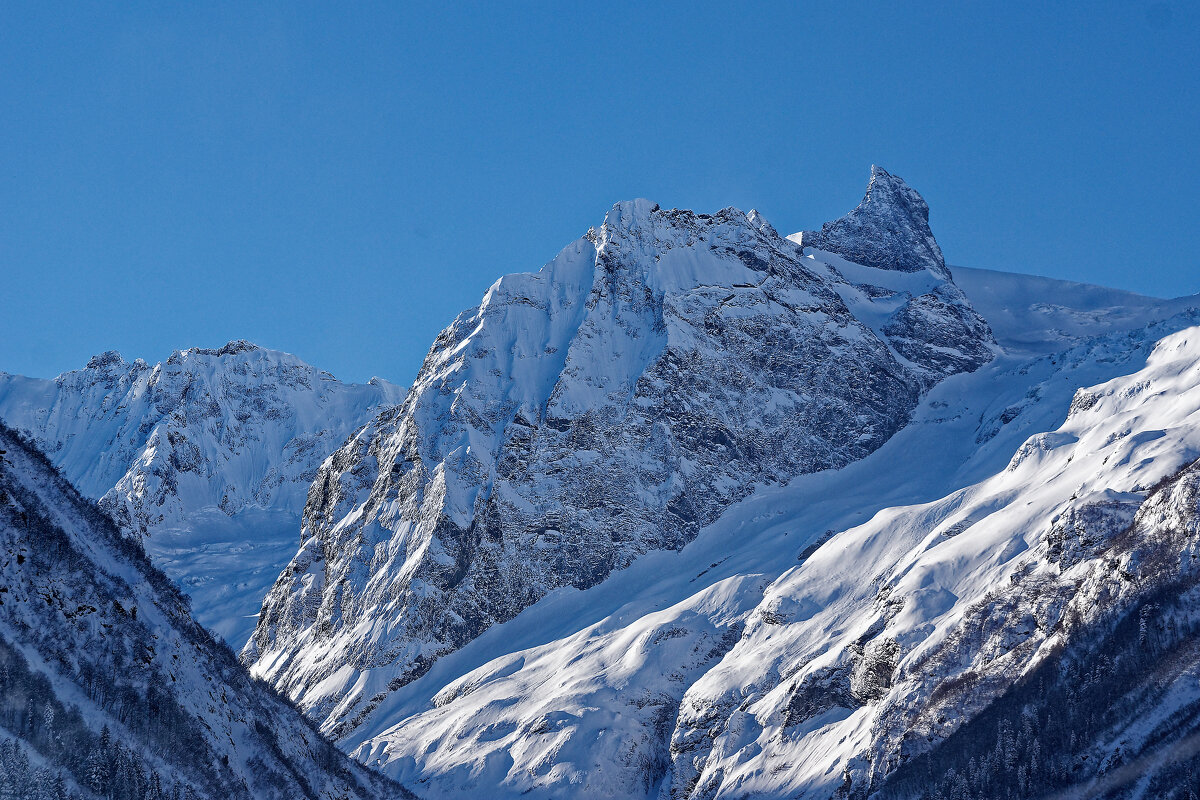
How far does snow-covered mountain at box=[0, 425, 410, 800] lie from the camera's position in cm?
6481

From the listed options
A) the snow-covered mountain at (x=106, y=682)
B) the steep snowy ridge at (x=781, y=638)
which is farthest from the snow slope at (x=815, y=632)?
the snow-covered mountain at (x=106, y=682)

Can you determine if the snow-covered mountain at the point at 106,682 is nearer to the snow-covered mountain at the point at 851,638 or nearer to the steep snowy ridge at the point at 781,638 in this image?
the steep snowy ridge at the point at 781,638

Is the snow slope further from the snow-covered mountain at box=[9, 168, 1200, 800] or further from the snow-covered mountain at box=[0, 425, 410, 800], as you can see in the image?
the snow-covered mountain at box=[0, 425, 410, 800]

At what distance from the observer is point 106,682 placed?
235 ft

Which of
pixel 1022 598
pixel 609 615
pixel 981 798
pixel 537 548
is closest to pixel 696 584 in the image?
pixel 609 615

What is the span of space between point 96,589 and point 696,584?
4316 inches

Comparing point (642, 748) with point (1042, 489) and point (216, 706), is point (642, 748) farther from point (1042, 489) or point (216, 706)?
point (216, 706)

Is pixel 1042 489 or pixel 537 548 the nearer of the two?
pixel 1042 489

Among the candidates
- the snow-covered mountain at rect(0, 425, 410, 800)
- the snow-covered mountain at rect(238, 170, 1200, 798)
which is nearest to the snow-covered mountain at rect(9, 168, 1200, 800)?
the snow-covered mountain at rect(238, 170, 1200, 798)

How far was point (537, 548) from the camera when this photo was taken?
7687 inches

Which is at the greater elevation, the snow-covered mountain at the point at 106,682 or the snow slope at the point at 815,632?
the snow-covered mountain at the point at 106,682

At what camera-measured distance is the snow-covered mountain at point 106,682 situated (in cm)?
6481

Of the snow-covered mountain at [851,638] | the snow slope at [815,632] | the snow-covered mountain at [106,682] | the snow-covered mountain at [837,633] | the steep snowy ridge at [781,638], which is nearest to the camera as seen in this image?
the snow-covered mountain at [106,682]

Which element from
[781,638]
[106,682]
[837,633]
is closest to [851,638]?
[837,633]
